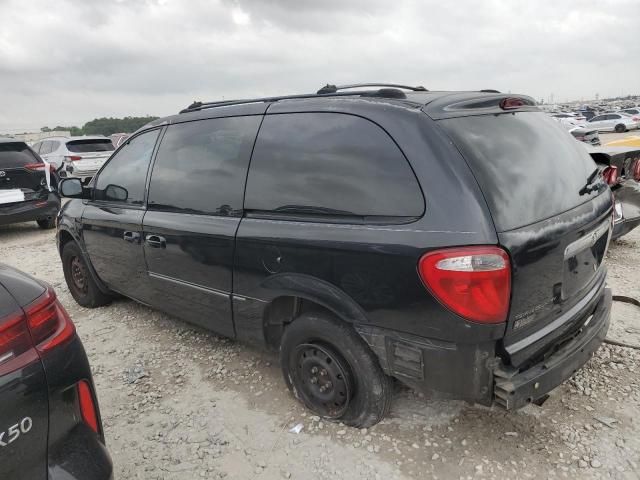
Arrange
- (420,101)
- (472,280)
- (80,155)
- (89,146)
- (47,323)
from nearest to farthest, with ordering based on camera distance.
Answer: (47,323) → (472,280) → (420,101) → (80,155) → (89,146)

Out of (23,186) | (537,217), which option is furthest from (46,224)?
(537,217)

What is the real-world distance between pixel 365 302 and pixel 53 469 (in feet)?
4.40

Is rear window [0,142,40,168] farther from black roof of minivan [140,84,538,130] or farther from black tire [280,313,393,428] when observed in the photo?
black tire [280,313,393,428]

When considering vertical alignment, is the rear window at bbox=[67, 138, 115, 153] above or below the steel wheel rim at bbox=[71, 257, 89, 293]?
above

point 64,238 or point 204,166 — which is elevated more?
point 204,166

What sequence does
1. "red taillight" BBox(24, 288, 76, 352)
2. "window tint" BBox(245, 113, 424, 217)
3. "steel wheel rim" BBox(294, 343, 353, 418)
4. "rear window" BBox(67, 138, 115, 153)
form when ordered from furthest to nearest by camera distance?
1. "rear window" BBox(67, 138, 115, 153)
2. "steel wheel rim" BBox(294, 343, 353, 418)
3. "window tint" BBox(245, 113, 424, 217)
4. "red taillight" BBox(24, 288, 76, 352)

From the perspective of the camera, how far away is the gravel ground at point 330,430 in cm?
230

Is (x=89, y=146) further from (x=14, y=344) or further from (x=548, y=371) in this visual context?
(x=548, y=371)

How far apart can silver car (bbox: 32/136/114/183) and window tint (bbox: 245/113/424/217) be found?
36.6 feet

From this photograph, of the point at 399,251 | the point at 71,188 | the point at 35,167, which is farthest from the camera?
the point at 35,167

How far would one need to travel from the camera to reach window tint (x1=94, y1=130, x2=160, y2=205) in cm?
350

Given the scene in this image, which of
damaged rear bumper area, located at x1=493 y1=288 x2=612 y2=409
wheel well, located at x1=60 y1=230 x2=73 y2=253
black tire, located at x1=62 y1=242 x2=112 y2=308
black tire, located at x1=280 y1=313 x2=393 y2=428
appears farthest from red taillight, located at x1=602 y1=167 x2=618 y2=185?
wheel well, located at x1=60 y1=230 x2=73 y2=253

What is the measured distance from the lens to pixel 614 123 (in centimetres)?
3322

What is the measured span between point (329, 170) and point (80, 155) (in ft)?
40.8
